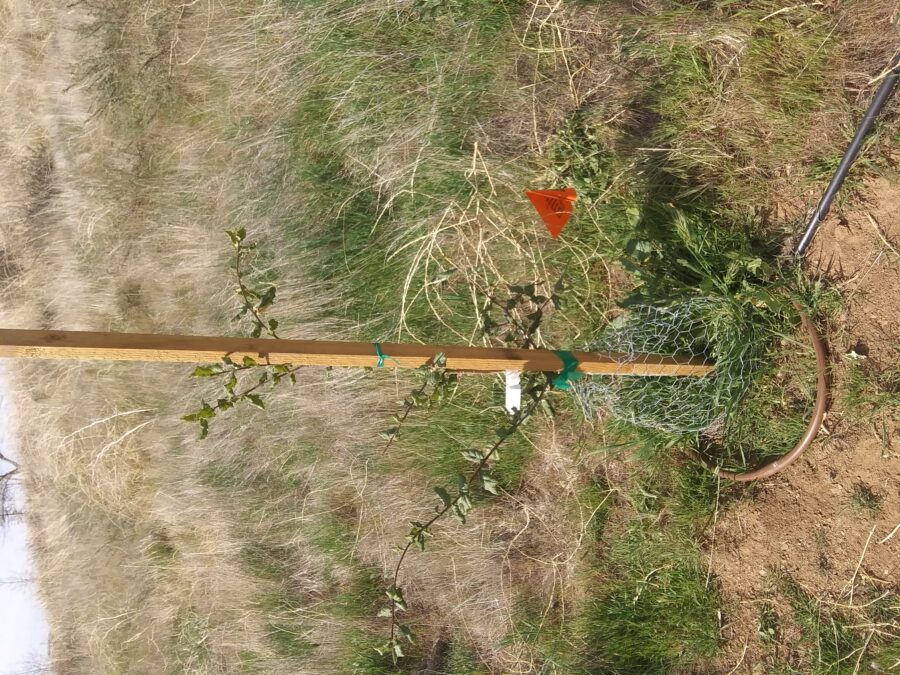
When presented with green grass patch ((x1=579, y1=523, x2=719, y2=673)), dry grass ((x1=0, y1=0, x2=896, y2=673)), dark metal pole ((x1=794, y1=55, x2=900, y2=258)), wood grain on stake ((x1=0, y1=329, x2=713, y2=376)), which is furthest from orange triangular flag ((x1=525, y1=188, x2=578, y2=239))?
green grass patch ((x1=579, y1=523, x2=719, y2=673))

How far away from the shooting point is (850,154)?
6.54 ft

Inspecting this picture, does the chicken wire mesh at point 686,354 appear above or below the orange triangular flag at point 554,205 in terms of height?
below

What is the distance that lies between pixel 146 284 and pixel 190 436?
966 mm

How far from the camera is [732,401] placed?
219 centimetres

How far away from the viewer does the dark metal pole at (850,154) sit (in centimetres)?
188

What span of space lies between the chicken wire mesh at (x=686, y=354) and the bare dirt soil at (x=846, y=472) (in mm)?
303

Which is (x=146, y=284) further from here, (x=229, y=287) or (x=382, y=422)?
(x=382, y=422)

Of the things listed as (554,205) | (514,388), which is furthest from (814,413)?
(554,205)

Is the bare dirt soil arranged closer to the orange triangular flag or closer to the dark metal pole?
the dark metal pole

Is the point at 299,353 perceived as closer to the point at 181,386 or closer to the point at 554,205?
the point at 554,205

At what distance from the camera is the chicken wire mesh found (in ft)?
6.93

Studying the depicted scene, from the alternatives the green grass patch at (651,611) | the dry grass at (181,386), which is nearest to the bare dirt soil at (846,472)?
the green grass patch at (651,611)

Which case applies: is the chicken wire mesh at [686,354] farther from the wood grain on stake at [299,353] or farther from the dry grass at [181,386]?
the dry grass at [181,386]

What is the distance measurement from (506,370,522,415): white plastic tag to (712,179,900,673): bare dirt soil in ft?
3.11
